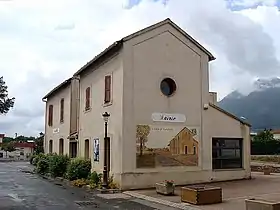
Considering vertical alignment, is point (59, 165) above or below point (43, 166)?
above

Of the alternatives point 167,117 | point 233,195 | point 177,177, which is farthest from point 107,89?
point 233,195

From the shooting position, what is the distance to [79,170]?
2455 cm

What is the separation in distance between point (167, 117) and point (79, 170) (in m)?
5.90

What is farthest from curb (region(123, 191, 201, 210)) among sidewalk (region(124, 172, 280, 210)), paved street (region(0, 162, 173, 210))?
paved street (region(0, 162, 173, 210))

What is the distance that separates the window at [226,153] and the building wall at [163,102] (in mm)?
387

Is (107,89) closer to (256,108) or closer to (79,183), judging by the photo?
(79,183)

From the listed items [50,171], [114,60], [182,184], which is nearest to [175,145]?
[182,184]

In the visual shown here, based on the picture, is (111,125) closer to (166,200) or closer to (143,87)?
(143,87)

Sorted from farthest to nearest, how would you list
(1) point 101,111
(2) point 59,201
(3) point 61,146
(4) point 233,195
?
1. (3) point 61,146
2. (1) point 101,111
3. (4) point 233,195
4. (2) point 59,201

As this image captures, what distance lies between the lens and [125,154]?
2069 centimetres

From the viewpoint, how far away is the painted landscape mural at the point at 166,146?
21156mm

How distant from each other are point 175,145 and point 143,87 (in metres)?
3.21

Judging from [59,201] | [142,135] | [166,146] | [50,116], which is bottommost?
[59,201]

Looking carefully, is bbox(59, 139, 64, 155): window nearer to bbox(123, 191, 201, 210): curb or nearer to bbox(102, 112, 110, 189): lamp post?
bbox(102, 112, 110, 189): lamp post
